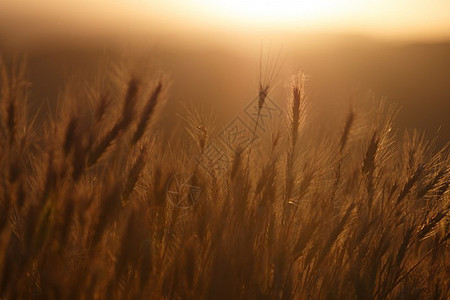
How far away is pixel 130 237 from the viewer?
4.38 feet

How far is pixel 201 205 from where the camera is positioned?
1.82 metres

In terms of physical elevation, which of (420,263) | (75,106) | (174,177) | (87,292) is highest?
(75,106)

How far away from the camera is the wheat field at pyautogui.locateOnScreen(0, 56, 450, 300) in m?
1.39

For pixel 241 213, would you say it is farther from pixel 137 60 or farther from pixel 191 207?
pixel 137 60

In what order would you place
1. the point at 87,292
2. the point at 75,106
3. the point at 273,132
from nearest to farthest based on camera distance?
the point at 87,292 < the point at 75,106 < the point at 273,132

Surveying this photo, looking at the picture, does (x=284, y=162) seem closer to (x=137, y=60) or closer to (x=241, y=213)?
(x=241, y=213)

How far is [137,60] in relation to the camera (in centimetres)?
167

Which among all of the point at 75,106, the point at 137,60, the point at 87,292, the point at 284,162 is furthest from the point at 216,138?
the point at 87,292

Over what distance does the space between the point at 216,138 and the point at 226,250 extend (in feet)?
2.00

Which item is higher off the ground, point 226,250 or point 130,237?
point 130,237

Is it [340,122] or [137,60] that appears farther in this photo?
[340,122]

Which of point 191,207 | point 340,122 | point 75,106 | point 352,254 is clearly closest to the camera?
point 75,106

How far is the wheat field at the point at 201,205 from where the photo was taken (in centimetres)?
139

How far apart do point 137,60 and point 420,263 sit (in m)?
1.51
